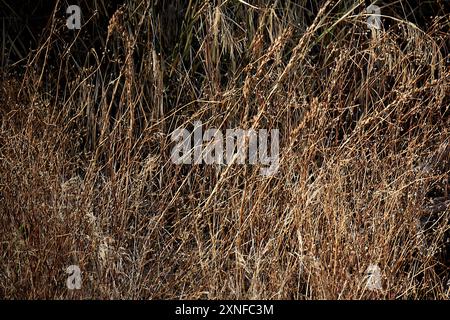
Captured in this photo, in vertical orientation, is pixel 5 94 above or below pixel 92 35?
below

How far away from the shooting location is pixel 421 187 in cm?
296

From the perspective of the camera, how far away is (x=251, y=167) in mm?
3086

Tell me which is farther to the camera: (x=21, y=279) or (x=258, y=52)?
→ (x=258, y=52)

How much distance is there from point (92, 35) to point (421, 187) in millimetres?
1692

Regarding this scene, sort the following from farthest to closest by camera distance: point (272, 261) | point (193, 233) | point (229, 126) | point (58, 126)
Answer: point (229, 126)
point (58, 126)
point (193, 233)
point (272, 261)

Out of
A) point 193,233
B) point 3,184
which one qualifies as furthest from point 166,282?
point 3,184

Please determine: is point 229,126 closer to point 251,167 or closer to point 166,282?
point 251,167

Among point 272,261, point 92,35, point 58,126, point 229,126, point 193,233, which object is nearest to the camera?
point 272,261

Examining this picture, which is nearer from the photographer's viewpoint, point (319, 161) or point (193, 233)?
point (193, 233)

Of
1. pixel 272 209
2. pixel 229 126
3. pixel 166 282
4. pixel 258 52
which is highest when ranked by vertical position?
pixel 258 52

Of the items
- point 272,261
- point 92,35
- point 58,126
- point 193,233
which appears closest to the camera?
point 272,261

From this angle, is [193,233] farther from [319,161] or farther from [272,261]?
[319,161]

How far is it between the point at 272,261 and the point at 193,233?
0.33m

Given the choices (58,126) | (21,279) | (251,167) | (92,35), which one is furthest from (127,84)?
(92,35)
